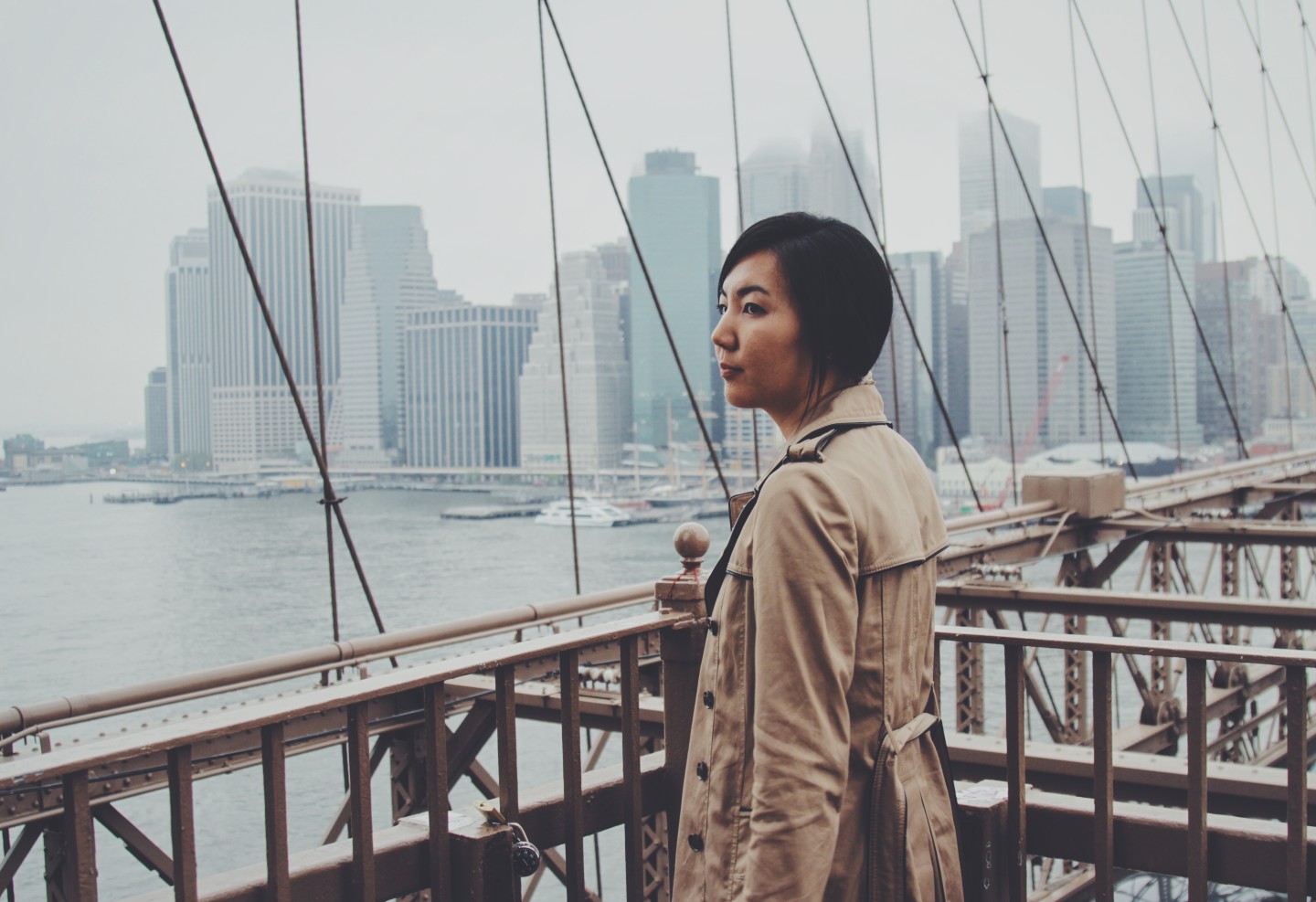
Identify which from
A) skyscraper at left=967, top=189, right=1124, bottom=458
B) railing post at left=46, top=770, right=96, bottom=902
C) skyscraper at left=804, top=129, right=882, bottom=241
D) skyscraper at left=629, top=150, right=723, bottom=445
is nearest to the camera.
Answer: railing post at left=46, top=770, right=96, bottom=902

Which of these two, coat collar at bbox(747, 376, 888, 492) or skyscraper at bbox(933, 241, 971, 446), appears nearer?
coat collar at bbox(747, 376, 888, 492)

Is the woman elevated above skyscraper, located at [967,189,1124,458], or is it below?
below

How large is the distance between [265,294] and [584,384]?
25.0 feet

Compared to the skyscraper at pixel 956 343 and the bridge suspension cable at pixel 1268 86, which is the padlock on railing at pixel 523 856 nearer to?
the bridge suspension cable at pixel 1268 86

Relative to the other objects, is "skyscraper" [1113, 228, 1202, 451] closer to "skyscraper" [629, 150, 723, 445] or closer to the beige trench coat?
"skyscraper" [629, 150, 723, 445]

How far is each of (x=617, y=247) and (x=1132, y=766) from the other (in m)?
22.7

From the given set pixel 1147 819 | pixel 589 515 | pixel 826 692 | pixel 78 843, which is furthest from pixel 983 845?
pixel 589 515

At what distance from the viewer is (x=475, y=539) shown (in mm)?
26047

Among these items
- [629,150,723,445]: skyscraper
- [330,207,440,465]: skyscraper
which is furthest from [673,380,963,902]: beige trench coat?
[629,150,723,445]: skyscraper

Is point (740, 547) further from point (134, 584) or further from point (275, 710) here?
point (134, 584)

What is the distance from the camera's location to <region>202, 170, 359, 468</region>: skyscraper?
11.4 m

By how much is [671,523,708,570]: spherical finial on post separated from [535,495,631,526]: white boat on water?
604 inches

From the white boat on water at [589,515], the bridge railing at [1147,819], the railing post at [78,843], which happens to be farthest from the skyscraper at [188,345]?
the railing post at [78,843]

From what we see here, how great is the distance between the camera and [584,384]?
19250mm
